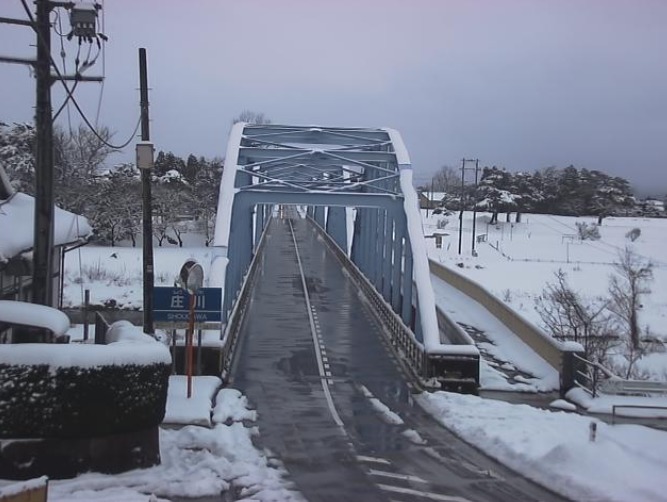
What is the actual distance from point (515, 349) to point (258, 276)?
1864 centimetres

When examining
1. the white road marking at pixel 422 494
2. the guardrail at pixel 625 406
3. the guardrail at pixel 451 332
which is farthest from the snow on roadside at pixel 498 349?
the white road marking at pixel 422 494

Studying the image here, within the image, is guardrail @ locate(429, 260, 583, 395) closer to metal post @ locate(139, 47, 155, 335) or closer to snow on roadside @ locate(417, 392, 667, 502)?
snow on roadside @ locate(417, 392, 667, 502)

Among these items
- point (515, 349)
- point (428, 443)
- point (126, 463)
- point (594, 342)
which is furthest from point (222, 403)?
point (594, 342)

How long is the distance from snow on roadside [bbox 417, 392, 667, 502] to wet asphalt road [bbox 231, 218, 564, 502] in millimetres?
269

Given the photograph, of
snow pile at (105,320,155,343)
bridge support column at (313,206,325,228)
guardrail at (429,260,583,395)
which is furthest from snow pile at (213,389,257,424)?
bridge support column at (313,206,325,228)

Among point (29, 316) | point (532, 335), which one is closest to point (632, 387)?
point (532, 335)

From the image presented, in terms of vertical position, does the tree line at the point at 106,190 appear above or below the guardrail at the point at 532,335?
above

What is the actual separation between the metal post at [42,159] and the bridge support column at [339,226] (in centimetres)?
3587

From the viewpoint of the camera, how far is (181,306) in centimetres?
1523

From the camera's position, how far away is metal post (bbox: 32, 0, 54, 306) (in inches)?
412

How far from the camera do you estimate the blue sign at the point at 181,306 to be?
1510 centimetres

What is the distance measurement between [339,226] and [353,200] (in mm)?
28907

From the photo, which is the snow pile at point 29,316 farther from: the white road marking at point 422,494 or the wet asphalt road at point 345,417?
the white road marking at point 422,494

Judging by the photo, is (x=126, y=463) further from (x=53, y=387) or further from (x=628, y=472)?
(x=628, y=472)
